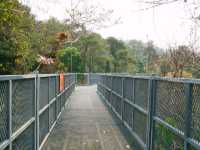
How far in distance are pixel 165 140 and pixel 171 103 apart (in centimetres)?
58

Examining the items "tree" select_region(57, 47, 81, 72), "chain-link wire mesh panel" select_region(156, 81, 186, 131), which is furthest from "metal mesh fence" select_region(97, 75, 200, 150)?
"tree" select_region(57, 47, 81, 72)

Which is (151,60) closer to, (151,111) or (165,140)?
(151,111)

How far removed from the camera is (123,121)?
326 inches

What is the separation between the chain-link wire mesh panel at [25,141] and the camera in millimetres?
3752

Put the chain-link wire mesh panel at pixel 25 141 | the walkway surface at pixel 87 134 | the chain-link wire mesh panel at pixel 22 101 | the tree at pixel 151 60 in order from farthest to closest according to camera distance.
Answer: the tree at pixel 151 60, the walkway surface at pixel 87 134, the chain-link wire mesh panel at pixel 25 141, the chain-link wire mesh panel at pixel 22 101

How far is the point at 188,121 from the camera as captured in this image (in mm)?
3281

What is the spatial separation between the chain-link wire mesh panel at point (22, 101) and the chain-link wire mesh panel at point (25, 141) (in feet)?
0.55

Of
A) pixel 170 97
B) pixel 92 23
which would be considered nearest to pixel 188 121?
pixel 170 97

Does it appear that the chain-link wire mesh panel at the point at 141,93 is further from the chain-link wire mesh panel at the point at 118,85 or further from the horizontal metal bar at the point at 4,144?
the horizontal metal bar at the point at 4,144

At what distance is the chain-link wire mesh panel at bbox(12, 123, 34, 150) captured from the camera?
375cm

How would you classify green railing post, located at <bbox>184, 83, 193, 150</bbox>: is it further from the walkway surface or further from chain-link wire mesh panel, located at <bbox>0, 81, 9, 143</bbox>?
the walkway surface

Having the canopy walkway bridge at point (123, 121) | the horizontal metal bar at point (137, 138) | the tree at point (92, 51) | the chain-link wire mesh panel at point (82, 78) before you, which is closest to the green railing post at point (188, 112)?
the canopy walkway bridge at point (123, 121)

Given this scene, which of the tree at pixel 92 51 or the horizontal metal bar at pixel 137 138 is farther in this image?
the tree at pixel 92 51

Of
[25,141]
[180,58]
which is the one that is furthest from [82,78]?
[25,141]
